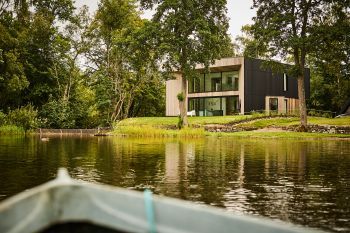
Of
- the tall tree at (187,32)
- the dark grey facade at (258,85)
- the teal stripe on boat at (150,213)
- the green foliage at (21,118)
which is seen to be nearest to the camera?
the teal stripe on boat at (150,213)

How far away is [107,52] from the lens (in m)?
50.9

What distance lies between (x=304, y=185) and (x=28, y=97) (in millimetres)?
42807

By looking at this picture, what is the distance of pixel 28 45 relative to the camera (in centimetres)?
4725

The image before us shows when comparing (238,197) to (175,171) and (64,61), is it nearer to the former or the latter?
(175,171)

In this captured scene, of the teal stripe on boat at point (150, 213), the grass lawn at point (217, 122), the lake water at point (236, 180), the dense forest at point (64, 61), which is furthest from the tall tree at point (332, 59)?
the teal stripe on boat at point (150, 213)

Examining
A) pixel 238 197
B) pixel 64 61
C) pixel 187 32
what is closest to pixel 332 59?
pixel 187 32

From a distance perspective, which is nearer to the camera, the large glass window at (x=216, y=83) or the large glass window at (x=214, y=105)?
the large glass window at (x=216, y=83)

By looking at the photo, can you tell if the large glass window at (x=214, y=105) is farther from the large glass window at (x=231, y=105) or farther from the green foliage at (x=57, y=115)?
the green foliage at (x=57, y=115)

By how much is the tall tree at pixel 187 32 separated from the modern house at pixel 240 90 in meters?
9.85

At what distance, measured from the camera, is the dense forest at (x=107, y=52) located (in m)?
36.3

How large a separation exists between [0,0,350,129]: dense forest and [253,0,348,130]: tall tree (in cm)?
26

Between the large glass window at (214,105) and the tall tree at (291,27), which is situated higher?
the tall tree at (291,27)

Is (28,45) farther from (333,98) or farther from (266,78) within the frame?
(333,98)

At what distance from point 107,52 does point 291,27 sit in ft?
81.4
